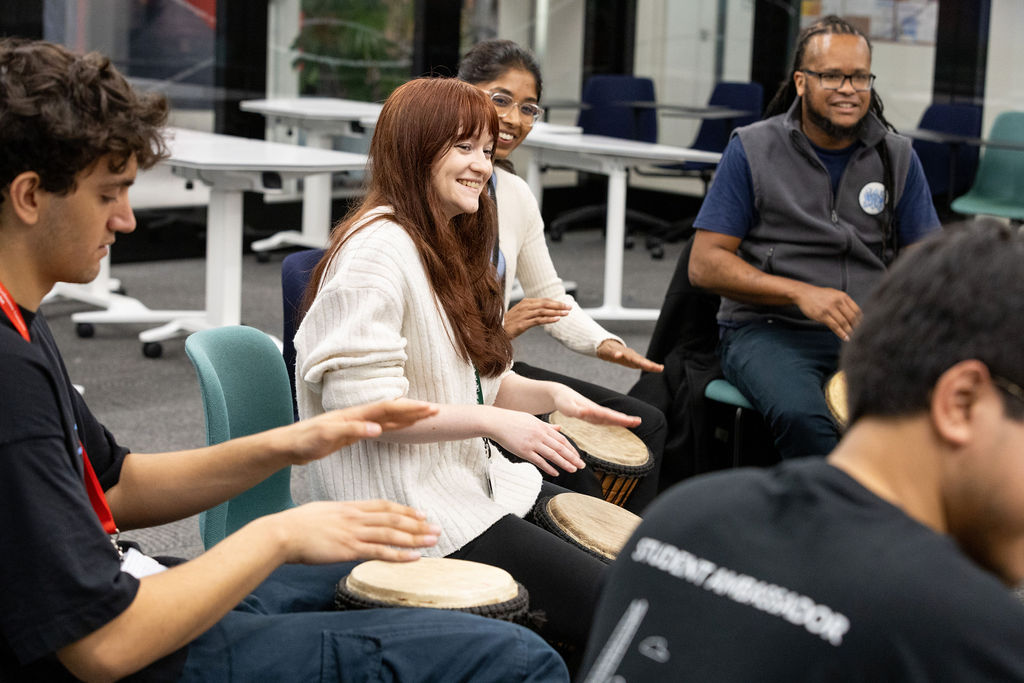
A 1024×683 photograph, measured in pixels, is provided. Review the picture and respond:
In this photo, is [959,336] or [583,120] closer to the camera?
[959,336]

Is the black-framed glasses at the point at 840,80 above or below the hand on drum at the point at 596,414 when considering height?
above

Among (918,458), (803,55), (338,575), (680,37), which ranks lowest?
(338,575)

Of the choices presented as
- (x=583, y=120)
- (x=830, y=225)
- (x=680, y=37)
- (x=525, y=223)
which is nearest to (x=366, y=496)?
(x=525, y=223)

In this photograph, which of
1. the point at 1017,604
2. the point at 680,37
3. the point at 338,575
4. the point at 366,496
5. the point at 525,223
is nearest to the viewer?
the point at 1017,604

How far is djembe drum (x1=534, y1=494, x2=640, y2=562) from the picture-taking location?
1.89m

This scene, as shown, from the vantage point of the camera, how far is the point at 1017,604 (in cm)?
79

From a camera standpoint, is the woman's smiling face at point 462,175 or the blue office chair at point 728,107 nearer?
the woman's smiling face at point 462,175

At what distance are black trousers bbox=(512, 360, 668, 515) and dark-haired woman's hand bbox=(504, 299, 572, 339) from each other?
223 millimetres

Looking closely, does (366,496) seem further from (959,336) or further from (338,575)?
(959,336)

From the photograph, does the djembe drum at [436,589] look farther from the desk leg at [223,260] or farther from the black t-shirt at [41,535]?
the desk leg at [223,260]

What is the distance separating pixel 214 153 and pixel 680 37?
4.88m

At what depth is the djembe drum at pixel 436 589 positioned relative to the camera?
1.53 meters

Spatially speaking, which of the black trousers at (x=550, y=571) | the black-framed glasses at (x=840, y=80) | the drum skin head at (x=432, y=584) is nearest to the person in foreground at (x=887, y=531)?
the drum skin head at (x=432, y=584)

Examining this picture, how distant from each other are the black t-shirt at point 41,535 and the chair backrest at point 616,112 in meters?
6.99
